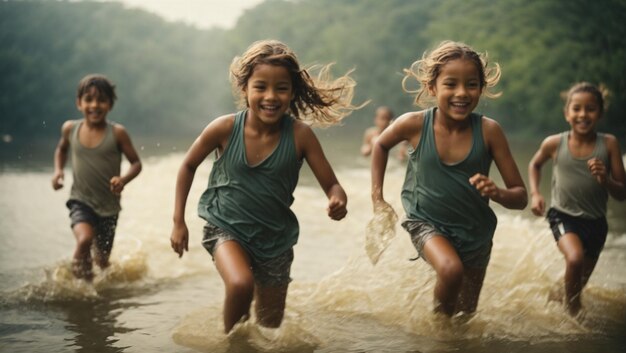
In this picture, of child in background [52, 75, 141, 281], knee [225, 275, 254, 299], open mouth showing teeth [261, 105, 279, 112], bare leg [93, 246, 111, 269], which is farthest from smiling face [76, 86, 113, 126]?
knee [225, 275, 254, 299]

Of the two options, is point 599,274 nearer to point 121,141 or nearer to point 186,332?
point 186,332

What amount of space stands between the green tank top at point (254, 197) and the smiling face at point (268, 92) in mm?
129

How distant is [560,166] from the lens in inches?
182

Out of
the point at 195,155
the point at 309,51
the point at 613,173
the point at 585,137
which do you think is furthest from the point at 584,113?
the point at 309,51

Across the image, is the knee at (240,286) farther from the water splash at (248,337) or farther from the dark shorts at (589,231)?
the dark shorts at (589,231)

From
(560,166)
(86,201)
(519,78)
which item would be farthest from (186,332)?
(519,78)

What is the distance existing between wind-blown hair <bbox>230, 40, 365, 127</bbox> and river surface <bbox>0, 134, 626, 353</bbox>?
1156 millimetres

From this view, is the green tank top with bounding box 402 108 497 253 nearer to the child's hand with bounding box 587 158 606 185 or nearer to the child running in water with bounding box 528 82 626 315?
the child's hand with bounding box 587 158 606 185

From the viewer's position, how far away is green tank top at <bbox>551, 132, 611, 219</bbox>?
14.7 feet

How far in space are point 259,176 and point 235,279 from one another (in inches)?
22.1

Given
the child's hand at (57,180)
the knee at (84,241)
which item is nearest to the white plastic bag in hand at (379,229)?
the knee at (84,241)

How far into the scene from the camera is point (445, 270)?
11.4 feet

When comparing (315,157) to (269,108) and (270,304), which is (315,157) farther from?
(270,304)

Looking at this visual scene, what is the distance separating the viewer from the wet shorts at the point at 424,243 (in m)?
3.71
